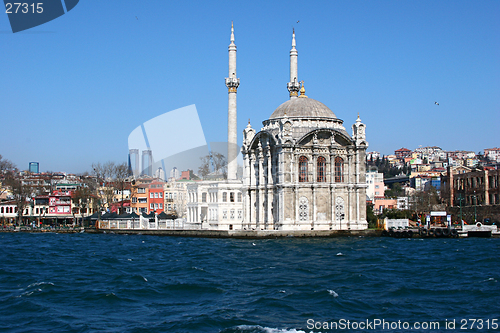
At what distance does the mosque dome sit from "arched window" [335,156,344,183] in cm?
378

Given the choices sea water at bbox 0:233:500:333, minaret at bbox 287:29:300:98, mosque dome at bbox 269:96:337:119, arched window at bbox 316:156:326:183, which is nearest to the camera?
sea water at bbox 0:233:500:333

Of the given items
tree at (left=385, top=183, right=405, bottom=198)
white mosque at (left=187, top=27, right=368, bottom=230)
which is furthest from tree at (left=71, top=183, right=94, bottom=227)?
tree at (left=385, top=183, right=405, bottom=198)

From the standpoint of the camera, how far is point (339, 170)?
48219 mm

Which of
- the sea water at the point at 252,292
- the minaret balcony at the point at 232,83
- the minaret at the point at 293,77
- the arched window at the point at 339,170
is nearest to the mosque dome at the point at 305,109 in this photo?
the arched window at the point at 339,170

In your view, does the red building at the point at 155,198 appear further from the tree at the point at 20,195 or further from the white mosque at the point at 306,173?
the white mosque at the point at 306,173

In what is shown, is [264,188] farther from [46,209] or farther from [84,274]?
[46,209]

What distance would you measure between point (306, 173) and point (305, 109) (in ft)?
17.7

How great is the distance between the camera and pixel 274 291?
19.2 m

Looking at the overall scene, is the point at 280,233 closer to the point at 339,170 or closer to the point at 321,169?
the point at 321,169

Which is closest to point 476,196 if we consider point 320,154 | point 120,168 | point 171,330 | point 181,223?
point 320,154

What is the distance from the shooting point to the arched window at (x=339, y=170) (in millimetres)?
48156

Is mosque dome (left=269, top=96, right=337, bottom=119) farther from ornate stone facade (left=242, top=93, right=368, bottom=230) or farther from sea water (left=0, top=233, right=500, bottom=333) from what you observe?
sea water (left=0, top=233, right=500, bottom=333)

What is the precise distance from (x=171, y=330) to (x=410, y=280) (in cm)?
1070

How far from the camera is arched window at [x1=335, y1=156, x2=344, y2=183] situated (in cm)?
4816
